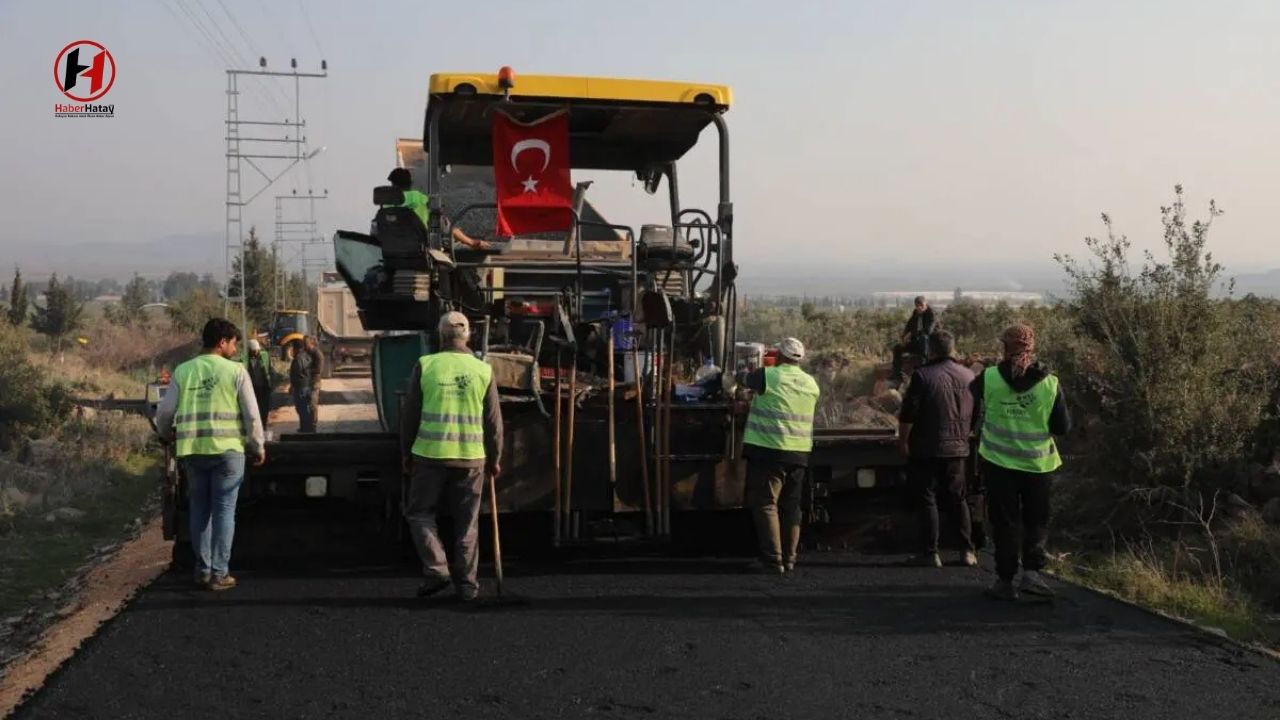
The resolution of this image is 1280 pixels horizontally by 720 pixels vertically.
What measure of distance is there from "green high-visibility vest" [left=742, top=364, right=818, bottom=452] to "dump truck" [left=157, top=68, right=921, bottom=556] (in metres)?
0.24

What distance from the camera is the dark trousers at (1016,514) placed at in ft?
22.2

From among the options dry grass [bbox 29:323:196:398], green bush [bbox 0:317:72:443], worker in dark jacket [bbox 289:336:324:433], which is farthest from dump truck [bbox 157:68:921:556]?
dry grass [bbox 29:323:196:398]

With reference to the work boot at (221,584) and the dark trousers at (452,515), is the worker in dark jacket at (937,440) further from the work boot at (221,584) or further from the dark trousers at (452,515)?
the work boot at (221,584)

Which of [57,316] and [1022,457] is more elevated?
[57,316]

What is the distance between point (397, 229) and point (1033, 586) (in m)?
4.16

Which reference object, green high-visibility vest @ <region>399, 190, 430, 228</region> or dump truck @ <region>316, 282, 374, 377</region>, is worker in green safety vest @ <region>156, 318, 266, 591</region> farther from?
dump truck @ <region>316, 282, 374, 377</region>

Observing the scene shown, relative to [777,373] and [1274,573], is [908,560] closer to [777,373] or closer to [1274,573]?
[777,373]

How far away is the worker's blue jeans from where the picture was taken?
6938mm

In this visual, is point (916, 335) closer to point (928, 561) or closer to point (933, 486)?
point (933, 486)

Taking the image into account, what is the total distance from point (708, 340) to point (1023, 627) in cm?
293

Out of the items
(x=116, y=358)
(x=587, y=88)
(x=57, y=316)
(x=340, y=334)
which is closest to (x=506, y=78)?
(x=587, y=88)

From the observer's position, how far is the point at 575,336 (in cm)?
787

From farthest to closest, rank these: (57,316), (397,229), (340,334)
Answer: (57,316) → (340,334) → (397,229)

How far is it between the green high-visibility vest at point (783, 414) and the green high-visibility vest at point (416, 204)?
226 centimetres
